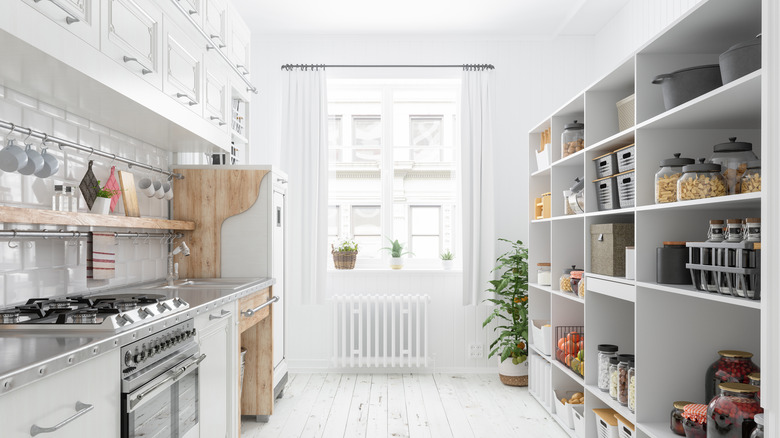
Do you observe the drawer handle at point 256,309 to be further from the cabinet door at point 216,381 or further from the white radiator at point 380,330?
the white radiator at point 380,330

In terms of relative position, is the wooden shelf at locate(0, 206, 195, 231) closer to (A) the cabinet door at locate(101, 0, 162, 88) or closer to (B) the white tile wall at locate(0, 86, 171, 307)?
(B) the white tile wall at locate(0, 86, 171, 307)

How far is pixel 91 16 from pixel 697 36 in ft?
7.10

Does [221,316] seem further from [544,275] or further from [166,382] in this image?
[544,275]

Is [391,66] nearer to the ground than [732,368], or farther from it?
farther from it

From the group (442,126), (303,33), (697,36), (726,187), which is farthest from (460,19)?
(726,187)

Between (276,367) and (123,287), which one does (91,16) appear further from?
(276,367)

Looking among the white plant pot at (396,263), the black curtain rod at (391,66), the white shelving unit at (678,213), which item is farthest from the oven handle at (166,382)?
the black curtain rod at (391,66)

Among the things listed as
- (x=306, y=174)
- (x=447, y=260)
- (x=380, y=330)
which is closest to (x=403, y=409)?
(x=380, y=330)

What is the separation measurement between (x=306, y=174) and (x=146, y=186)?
5.70 feet

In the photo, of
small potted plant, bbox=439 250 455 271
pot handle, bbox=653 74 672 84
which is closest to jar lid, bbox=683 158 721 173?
pot handle, bbox=653 74 672 84

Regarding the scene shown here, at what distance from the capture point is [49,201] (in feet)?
7.18

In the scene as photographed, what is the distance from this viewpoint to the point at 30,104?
6.77 feet

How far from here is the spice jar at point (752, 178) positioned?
70.4 inches

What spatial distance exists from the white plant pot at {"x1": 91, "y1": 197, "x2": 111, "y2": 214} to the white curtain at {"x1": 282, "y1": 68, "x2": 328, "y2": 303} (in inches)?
81.7
